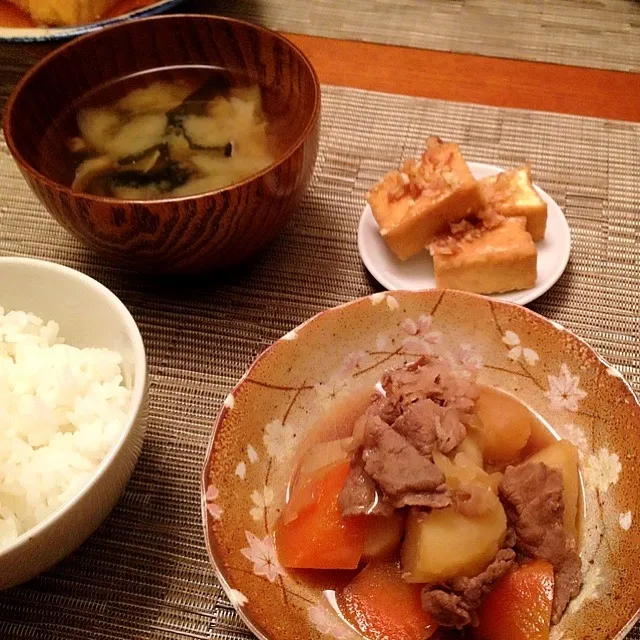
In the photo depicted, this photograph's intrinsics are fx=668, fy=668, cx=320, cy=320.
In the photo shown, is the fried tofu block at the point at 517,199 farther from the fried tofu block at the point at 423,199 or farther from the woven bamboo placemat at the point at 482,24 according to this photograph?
the woven bamboo placemat at the point at 482,24

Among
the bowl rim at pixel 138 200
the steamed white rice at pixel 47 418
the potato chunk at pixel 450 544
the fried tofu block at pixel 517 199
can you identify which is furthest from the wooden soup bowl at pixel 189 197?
the potato chunk at pixel 450 544

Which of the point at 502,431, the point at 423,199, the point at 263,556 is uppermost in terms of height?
the point at 423,199

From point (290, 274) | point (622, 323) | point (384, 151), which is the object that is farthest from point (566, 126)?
point (290, 274)

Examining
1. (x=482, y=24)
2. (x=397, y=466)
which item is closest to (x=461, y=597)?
(x=397, y=466)

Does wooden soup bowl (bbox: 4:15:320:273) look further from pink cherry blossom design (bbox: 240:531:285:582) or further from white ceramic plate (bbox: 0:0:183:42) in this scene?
pink cherry blossom design (bbox: 240:531:285:582)

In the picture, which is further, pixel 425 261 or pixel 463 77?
pixel 463 77

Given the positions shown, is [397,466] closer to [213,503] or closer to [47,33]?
[213,503]
